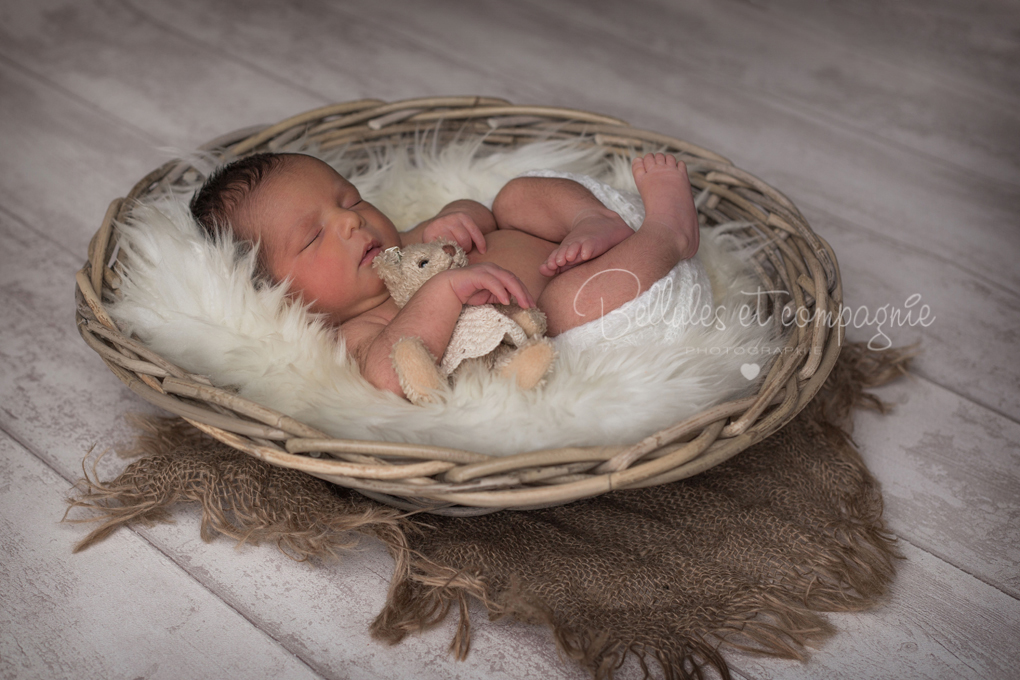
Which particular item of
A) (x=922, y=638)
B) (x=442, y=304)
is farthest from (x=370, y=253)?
(x=922, y=638)

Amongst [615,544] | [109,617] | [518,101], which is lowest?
[109,617]

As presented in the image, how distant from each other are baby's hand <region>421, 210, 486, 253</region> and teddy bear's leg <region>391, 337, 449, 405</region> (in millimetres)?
305

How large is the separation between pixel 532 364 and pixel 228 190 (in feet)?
2.03

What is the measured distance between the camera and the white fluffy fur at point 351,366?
1.11 meters

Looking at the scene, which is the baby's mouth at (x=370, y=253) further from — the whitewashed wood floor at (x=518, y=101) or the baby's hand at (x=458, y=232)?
the whitewashed wood floor at (x=518, y=101)

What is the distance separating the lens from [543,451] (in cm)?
100

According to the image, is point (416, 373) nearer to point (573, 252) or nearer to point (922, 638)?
point (573, 252)

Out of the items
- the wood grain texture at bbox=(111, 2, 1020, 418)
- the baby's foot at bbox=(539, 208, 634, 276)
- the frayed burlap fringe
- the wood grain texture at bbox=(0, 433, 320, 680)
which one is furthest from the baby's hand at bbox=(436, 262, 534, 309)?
the wood grain texture at bbox=(111, 2, 1020, 418)

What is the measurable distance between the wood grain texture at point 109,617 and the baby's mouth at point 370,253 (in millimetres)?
549

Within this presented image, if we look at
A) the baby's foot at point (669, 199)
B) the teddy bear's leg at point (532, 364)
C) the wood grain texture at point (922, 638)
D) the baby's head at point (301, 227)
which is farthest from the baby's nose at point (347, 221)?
the wood grain texture at point (922, 638)

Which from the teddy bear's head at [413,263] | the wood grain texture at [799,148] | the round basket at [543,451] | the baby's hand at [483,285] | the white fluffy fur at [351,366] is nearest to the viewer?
the round basket at [543,451]

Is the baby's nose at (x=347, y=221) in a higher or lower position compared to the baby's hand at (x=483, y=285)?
lower

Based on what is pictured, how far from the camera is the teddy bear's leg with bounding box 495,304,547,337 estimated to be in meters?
1.25

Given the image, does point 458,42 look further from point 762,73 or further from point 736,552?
point 736,552
